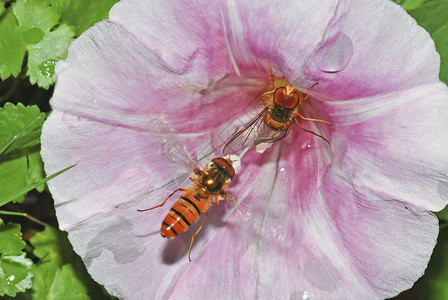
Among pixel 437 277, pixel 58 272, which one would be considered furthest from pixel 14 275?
pixel 437 277

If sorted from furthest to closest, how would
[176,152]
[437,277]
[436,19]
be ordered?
[437,277]
[436,19]
[176,152]

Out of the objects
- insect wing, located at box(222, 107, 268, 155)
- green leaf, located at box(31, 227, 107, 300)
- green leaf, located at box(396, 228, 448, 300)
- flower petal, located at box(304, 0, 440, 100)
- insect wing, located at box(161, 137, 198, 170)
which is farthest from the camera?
green leaf, located at box(396, 228, 448, 300)

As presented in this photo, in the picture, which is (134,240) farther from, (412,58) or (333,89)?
(412,58)

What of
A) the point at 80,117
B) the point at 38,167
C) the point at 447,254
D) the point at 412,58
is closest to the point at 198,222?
the point at 80,117

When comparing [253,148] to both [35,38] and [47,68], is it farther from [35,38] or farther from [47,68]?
[35,38]

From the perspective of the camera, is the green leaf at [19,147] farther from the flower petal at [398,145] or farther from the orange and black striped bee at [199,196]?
the flower petal at [398,145]

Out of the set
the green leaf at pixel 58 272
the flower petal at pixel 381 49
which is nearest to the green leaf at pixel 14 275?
the green leaf at pixel 58 272

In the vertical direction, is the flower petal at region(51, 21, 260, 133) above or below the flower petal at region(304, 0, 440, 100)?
above

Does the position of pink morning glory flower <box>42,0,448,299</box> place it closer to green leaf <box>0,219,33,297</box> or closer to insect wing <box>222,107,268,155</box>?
insect wing <box>222,107,268,155</box>

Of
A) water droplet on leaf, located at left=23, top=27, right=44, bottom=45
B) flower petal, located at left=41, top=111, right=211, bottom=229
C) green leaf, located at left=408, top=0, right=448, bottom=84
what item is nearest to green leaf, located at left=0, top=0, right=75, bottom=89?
water droplet on leaf, located at left=23, top=27, right=44, bottom=45
